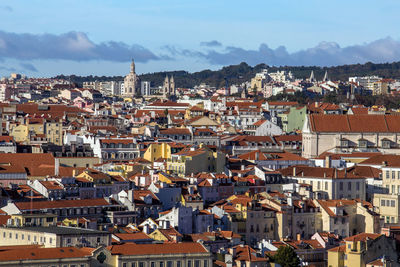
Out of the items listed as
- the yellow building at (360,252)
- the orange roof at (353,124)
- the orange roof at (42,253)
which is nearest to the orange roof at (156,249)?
the orange roof at (42,253)

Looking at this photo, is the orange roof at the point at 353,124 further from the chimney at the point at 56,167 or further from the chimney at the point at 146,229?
the chimney at the point at 146,229

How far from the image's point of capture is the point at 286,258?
2596 inches

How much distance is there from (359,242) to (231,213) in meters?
9.73

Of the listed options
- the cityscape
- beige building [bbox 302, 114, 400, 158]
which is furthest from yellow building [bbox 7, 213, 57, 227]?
beige building [bbox 302, 114, 400, 158]

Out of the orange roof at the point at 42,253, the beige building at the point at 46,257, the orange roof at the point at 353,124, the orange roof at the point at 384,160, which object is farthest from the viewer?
the orange roof at the point at 353,124

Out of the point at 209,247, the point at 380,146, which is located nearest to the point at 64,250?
the point at 209,247

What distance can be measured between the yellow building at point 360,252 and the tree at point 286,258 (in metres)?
2.20

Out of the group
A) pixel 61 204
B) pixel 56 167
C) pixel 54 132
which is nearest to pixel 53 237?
pixel 61 204

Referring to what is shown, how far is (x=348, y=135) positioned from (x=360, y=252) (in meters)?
45.5

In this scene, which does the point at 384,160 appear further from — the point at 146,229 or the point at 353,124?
the point at 146,229

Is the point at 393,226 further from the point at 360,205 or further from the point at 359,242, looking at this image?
the point at 359,242

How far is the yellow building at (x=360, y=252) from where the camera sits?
67125 mm

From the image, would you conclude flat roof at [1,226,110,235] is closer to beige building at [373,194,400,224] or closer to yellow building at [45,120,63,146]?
beige building at [373,194,400,224]

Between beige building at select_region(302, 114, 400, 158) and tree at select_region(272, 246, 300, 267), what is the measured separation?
142 ft
